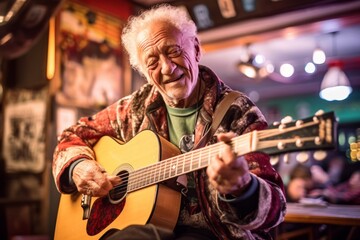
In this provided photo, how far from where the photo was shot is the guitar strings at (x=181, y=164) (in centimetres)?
113

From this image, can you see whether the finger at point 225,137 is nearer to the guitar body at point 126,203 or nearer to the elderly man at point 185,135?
the elderly man at point 185,135

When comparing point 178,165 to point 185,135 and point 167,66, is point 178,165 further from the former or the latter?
point 167,66

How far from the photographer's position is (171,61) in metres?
1.60

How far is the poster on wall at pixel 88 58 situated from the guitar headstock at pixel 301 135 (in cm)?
269

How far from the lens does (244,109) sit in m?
1.47

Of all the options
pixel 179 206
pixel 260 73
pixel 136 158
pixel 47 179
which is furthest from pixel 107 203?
pixel 260 73

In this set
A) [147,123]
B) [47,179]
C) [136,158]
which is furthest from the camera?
[47,179]

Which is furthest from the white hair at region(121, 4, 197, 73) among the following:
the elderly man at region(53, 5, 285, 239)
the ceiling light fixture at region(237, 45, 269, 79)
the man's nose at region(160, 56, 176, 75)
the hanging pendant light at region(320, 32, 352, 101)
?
the hanging pendant light at region(320, 32, 352, 101)

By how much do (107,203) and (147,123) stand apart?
0.41 m

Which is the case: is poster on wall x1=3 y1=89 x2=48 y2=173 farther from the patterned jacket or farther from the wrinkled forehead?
the wrinkled forehead

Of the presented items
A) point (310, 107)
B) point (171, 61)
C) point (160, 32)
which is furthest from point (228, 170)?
point (310, 107)

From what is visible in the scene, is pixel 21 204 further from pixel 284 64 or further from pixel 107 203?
pixel 284 64

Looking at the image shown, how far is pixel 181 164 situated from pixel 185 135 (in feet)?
1.00

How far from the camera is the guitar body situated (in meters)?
1.40
